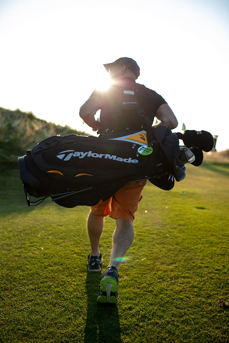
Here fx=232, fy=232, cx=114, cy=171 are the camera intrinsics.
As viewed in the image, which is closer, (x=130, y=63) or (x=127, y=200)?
(x=127, y=200)

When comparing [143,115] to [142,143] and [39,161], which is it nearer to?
[142,143]

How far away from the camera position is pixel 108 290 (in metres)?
1.60

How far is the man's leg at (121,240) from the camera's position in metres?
1.84

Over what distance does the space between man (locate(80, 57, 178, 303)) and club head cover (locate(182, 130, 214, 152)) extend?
0.17 metres

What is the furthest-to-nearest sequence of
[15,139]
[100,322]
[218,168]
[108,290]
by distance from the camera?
1. [218,168]
2. [15,139]
3. [108,290]
4. [100,322]

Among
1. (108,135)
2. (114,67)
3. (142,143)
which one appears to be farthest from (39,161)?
(114,67)

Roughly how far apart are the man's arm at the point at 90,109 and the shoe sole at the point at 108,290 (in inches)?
49.2

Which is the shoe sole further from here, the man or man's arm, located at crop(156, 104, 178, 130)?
man's arm, located at crop(156, 104, 178, 130)

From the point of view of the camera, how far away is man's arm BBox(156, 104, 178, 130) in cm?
207

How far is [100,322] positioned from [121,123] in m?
1.44

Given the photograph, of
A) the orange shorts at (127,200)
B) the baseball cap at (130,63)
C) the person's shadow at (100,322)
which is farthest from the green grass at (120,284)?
the baseball cap at (130,63)

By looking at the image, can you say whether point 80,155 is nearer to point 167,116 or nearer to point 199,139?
point 167,116

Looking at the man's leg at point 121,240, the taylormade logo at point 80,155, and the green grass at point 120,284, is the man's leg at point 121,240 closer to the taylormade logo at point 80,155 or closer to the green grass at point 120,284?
the green grass at point 120,284

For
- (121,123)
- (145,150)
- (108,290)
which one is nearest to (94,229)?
(108,290)
